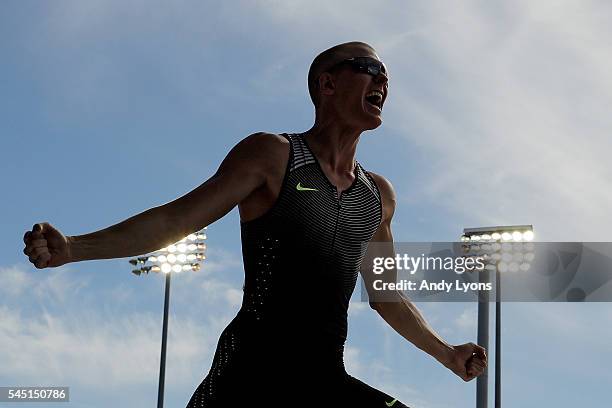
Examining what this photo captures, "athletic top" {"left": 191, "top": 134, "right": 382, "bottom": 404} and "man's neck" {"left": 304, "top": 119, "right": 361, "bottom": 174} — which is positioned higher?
"man's neck" {"left": 304, "top": 119, "right": 361, "bottom": 174}

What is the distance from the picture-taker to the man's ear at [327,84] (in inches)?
200

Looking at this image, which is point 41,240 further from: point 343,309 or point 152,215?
point 343,309

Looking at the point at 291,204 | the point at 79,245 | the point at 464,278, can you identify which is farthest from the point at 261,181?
the point at 464,278

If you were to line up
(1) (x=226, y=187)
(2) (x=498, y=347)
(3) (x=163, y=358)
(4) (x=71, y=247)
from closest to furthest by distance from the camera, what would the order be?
1. (4) (x=71, y=247)
2. (1) (x=226, y=187)
3. (3) (x=163, y=358)
4. (2) (x=498, y=347)

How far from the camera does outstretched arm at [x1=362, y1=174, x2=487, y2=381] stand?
5.29m

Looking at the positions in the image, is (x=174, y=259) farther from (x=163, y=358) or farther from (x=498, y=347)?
(x=498, y=347)

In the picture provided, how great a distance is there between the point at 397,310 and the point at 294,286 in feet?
3.24

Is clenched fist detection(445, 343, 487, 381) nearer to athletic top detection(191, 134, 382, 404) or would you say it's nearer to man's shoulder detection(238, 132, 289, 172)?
athletic top detection(191, 134, 382, 404)

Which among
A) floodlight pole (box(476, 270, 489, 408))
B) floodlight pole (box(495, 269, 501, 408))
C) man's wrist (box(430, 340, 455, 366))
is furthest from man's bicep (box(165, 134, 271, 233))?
floodlight pole (box(495, 269, 501, 408))

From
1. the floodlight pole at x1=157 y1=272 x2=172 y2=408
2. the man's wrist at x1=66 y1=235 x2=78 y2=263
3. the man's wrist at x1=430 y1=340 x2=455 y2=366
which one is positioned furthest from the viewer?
the floodlight pole at x1=157 y1=272 x2=172 y2=408

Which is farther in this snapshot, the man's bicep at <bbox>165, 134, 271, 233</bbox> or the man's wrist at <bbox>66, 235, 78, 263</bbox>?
the man's bicep at <bbox>165, 134, 271, 233</bbox>

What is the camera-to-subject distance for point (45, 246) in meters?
3.68

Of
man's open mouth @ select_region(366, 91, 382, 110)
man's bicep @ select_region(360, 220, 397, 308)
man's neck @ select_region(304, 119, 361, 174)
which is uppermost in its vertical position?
man's open mouth @ select_region(366, 91, 382, 110)

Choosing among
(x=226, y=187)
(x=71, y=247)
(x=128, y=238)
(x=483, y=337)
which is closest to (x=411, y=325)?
(x=226, y=187)
